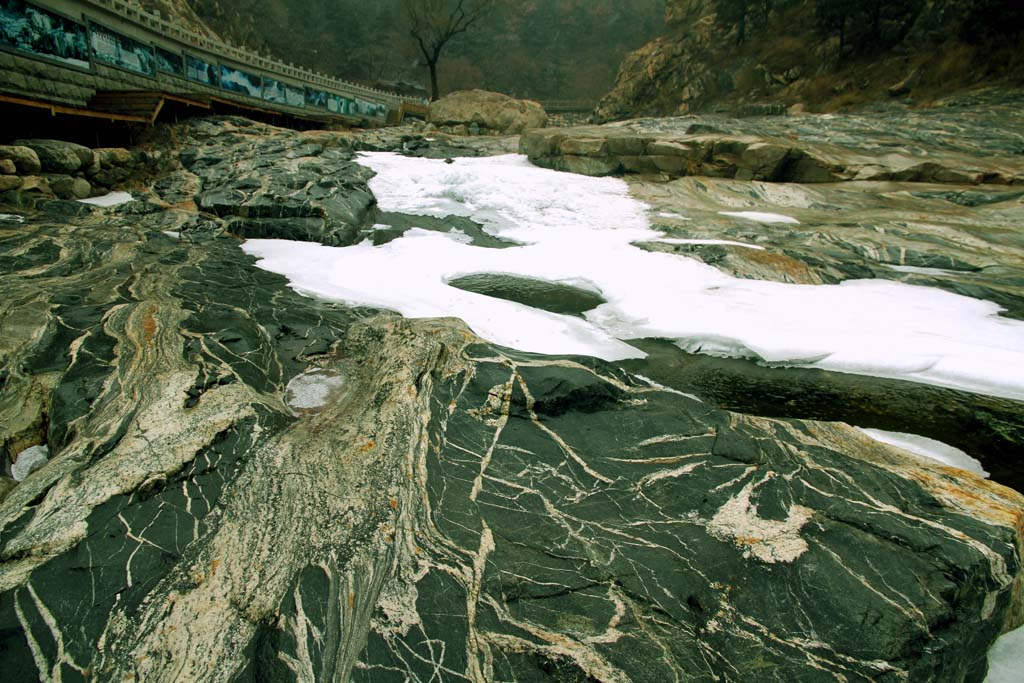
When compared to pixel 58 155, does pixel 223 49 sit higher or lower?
higher

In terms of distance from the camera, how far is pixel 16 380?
115 inches

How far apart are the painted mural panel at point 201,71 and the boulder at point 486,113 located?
8.10m

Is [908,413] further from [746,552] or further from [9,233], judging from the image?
[9,233]

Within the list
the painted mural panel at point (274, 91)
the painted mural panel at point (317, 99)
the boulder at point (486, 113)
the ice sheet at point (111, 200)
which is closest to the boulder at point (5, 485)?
the ice sheet at point (111, 200)

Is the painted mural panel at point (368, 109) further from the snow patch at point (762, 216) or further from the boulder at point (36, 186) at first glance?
the snow patch at point (762, 216)

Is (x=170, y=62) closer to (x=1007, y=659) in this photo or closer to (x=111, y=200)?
(x=111, y=200)

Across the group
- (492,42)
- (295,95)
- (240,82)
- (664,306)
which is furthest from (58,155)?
(492,42)

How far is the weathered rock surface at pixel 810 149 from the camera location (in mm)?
9398

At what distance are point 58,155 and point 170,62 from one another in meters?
11.7

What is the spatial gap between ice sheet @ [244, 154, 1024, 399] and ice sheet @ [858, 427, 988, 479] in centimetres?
82

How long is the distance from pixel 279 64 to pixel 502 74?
2961 cm

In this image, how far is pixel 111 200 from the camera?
26.1 ft

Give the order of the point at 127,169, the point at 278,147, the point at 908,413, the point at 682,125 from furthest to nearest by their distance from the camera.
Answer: the point at 682,125 < the point at 278,147 < the point at 127,169 < the point at 908,413

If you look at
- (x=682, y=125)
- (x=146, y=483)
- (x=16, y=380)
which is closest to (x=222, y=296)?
(x=16, y=380)
